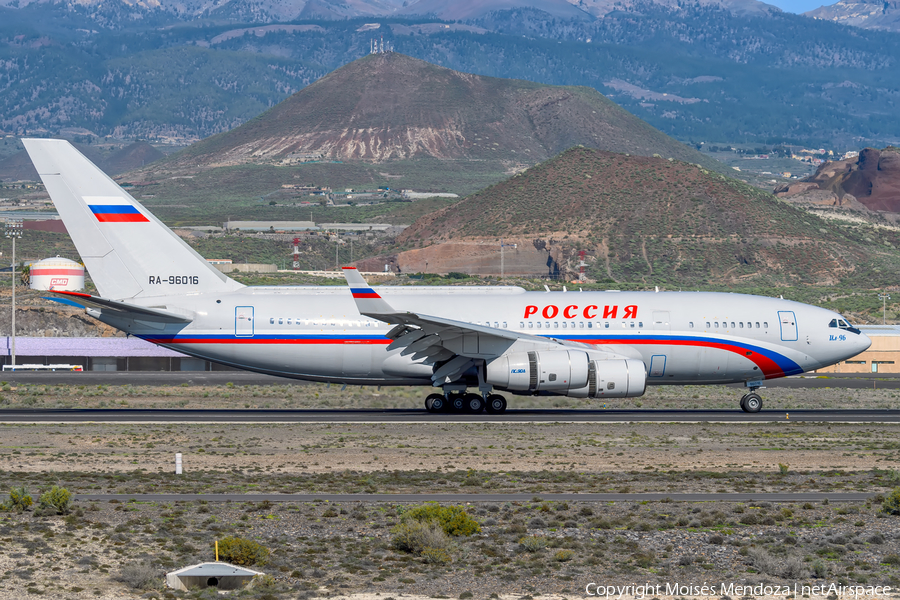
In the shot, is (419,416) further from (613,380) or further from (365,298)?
(613,380)

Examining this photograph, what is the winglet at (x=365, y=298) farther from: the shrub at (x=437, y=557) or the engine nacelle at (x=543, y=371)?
the shrub at (x=437, y=557)

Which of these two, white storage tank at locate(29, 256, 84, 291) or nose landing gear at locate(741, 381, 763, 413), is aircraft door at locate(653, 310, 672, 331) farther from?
white storage tank at locate(29, 256, 84, 291)

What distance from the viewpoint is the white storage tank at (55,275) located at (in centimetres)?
10131

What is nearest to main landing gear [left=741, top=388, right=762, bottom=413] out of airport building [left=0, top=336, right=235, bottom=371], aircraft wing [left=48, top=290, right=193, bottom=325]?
aircraft wing [left=48, top=290, right=193, bottom=325]

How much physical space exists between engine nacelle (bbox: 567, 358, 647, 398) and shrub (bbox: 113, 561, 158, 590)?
22.2 metres

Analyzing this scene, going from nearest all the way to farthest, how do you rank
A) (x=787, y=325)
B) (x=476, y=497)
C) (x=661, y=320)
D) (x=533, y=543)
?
(x=533, y=543) < (x=476, y=497) < (x=661, y=320) < (x=787, y=325)

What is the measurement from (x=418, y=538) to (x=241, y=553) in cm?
291

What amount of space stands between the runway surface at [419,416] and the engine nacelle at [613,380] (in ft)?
4.01

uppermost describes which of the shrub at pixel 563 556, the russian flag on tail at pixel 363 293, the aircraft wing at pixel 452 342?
the russian flag on tail at pixel 363 293

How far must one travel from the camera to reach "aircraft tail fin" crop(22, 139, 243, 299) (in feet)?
125

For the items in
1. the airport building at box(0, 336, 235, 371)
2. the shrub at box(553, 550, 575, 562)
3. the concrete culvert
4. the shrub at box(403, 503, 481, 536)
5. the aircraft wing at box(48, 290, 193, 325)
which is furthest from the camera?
the airport building at box(0, 336, 235, 371)

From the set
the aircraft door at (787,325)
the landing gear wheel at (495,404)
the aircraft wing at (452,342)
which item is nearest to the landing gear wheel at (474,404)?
the landing gear wheel at (495,404)

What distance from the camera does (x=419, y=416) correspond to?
1492 inches

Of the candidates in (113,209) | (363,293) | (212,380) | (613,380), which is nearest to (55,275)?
(212,380)
